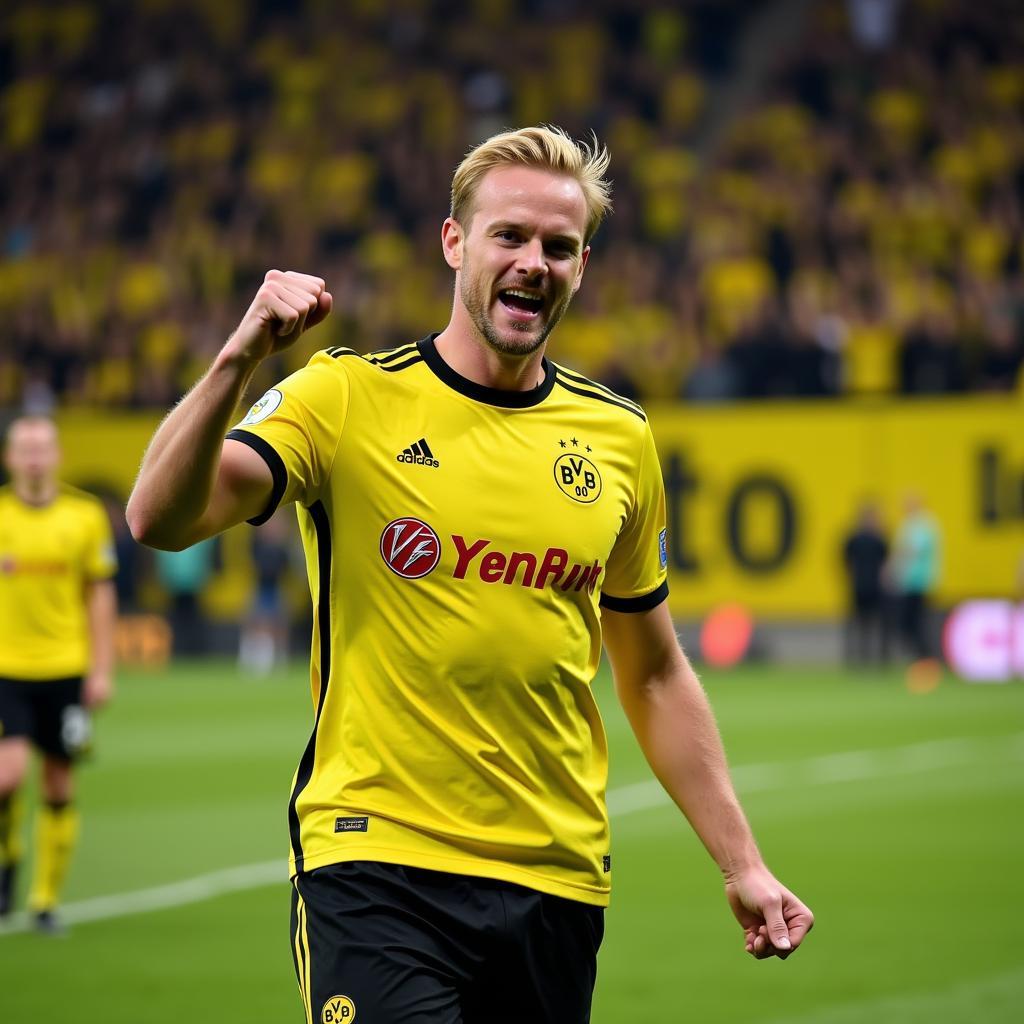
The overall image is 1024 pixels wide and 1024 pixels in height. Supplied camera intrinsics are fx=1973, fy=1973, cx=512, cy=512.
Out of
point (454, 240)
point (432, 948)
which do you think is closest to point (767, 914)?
point (432, 948)

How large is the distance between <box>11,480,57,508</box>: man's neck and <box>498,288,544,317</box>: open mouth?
22.6 ft

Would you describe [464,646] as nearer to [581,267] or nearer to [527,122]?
[581,267]

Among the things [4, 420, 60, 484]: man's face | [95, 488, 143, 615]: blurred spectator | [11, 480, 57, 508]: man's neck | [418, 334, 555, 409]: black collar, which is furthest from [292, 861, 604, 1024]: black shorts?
[95, 488, 143, 615]: blurred spectator

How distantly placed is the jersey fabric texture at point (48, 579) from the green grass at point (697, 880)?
1.33 metres

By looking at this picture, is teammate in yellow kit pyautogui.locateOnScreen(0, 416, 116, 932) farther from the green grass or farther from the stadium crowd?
the stadium crowd

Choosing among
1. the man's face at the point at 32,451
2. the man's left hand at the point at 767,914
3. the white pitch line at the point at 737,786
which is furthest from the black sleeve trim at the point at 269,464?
the man's face at the point at 32,451


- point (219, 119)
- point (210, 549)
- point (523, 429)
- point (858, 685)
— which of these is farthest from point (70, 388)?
point (523, 429)

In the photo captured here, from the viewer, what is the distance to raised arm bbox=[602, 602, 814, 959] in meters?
4.12

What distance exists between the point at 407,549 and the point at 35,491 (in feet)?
22.8

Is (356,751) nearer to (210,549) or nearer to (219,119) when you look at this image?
(210,549)

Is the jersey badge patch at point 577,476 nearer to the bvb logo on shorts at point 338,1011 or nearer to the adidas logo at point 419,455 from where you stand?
the adidas logo at point 419,455

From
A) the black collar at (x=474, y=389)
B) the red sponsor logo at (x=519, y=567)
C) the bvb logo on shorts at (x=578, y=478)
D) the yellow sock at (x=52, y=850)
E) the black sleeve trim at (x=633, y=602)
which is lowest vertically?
the yellow sock at (x=52, y=850)

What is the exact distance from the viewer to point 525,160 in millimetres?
4066

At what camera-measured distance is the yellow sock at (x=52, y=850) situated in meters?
9.45
